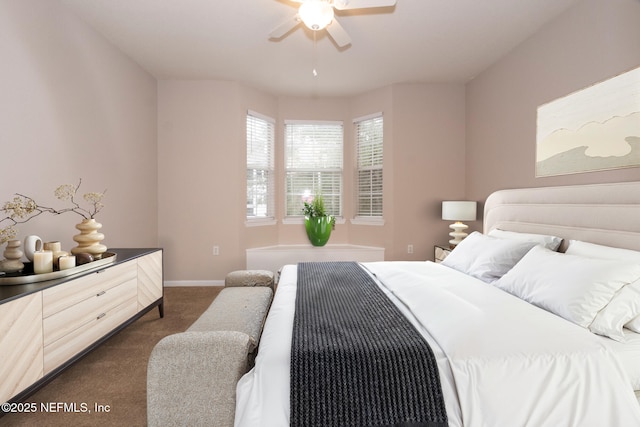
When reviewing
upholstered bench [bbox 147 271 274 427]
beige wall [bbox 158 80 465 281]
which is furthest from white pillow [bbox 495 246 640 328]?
beige wall [bbox 158 80 465 281]

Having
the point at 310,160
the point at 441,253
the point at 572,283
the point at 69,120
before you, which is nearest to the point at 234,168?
the point at 310,160

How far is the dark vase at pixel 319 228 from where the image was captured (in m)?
4.63

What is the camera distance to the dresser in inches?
60.6

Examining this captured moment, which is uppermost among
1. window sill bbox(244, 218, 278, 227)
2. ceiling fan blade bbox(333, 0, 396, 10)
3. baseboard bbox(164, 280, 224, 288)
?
ceiling fan blade bbox(333, 0, 396, 10)

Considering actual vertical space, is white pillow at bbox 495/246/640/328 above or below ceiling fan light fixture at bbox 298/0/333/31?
below

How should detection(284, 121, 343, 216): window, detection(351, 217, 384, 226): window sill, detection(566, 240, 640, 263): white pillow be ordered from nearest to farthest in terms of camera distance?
1. detection(566, 240, 640, 263): white pillow
2. detection(351, 217, 384, 226): window sill
3. detection(284, 121, 343, 216): window

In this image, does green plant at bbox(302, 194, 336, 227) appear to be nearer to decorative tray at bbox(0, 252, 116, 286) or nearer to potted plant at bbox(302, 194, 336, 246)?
potted plant at bbox(302, 194, 336, 246)

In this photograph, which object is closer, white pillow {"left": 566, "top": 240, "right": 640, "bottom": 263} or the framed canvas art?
white pillow {"left": 566, "top": 240, "right": 640, "bottom": 263}

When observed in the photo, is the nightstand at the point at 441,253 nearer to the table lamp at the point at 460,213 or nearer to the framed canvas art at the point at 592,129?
the table lamp at the point at 460,213

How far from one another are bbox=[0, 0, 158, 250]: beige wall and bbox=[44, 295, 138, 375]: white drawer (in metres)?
0.79

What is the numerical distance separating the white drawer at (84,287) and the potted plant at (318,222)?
2.44m

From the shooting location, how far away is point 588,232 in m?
2.17

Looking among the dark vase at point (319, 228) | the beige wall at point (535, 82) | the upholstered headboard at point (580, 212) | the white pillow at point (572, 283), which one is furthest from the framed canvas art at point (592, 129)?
the dark vase at point (319, 228)

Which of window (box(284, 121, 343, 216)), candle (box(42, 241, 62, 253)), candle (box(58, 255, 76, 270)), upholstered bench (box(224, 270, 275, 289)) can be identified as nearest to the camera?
candle (box(58, 255, 76, 270))
